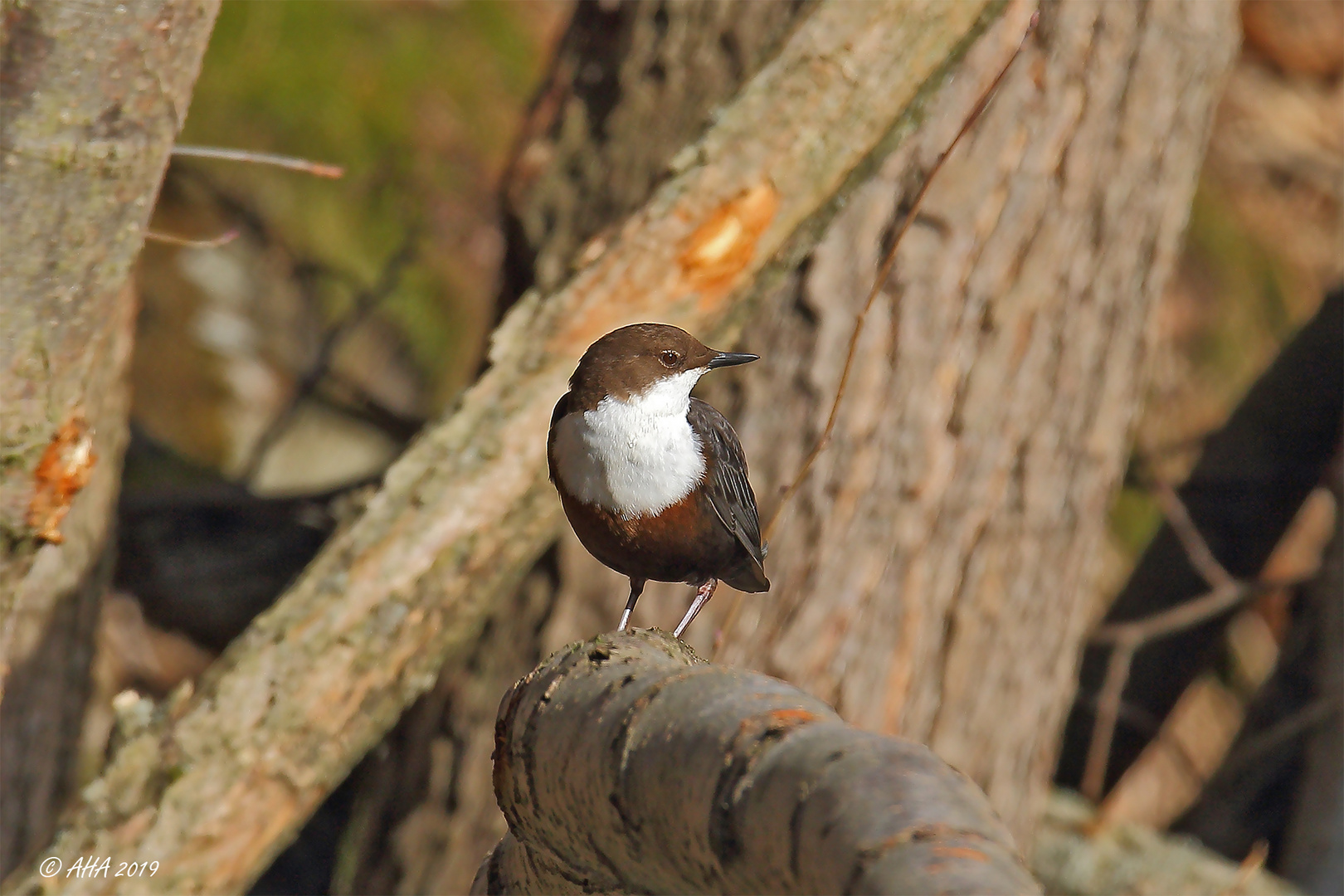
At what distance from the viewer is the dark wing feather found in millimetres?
2389

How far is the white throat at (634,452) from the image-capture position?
7.18 feet

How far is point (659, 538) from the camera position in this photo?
7.29ft

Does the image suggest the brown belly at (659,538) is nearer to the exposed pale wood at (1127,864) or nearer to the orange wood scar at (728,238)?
the orange wood scar at (728,238)

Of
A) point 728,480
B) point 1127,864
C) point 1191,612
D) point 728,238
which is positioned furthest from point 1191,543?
point 728,480

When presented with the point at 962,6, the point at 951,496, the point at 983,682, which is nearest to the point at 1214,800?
the point at 983,682

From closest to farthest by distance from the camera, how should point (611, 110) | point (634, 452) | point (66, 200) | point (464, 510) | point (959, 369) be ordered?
point (66, 200) < point (634, 452) < point (464, 510) < point (959, 369) < point (611, 110)

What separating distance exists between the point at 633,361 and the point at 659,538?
0.32m

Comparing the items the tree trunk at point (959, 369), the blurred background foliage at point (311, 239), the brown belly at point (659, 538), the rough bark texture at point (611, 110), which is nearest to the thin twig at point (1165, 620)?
the tree trunk at point (959, 369)

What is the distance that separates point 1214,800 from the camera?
521 centimetres

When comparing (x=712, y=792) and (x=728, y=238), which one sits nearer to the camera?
(x=712, y=792)

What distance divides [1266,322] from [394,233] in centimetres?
496

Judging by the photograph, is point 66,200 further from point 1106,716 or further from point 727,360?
point 1106,716

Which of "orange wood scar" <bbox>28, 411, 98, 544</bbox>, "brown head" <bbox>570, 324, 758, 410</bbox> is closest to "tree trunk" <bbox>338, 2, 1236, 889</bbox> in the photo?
"brown head" <bbox>570, 324, 758, 410</bbox>

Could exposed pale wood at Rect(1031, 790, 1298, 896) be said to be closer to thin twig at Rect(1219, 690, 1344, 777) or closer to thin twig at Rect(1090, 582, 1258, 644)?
thin twig at Rect(1219, 690, 1344, 777)
